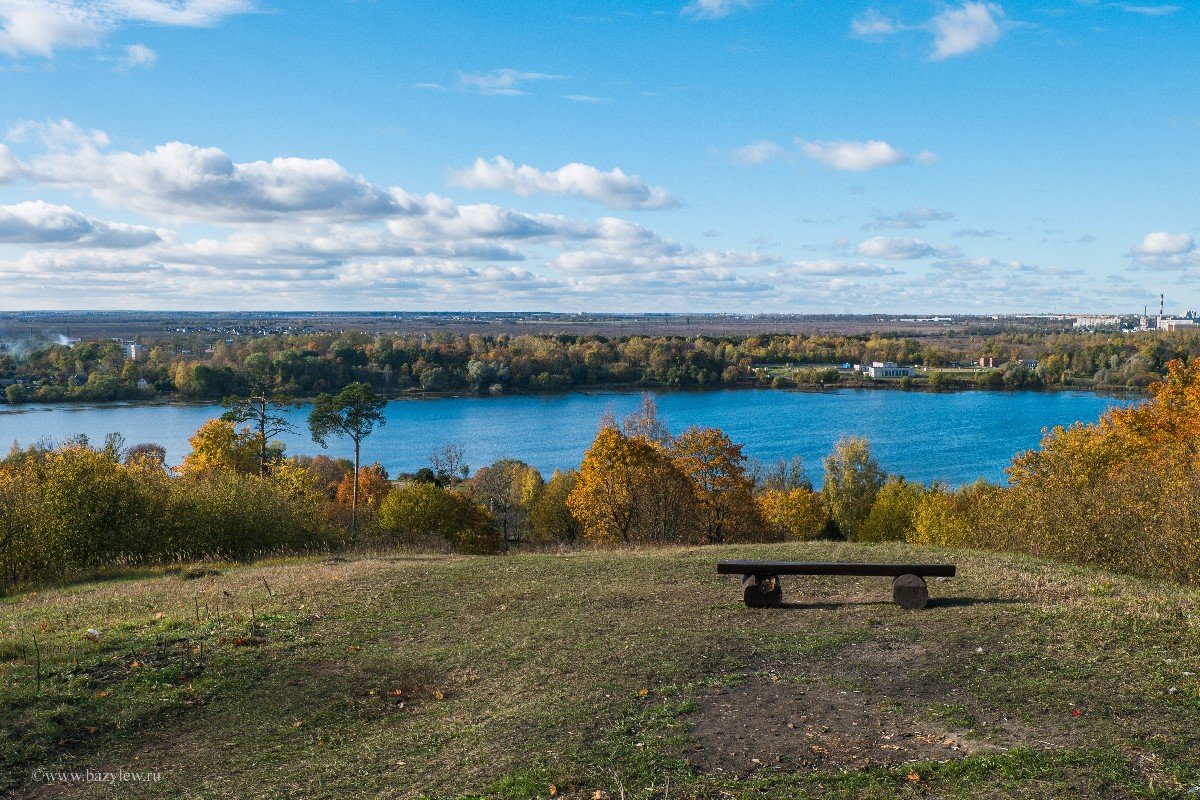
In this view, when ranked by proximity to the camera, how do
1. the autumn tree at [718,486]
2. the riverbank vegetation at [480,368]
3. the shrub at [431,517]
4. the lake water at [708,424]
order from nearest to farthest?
the autumn tree at [718,486], the shrub at [431,517], the lake water at [708,424], the riverbank vegetation at [480,368]

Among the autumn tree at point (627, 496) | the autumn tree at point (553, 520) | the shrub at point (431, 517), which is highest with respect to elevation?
the autumn tree at point (627, 496)

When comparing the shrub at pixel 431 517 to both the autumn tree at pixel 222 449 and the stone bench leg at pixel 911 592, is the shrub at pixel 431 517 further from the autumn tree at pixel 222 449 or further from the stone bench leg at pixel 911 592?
the stone bench leg at pixel 911 592

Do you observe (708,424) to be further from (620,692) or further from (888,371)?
(620,692)

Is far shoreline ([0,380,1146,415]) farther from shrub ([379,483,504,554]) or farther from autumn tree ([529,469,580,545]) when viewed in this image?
shrub ([379,483,504,554])

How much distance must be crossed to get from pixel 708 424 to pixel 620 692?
83.9 meters

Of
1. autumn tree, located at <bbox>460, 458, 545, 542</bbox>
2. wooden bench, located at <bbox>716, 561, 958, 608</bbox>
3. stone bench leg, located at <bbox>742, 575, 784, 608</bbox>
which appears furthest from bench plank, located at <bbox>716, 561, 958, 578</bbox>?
autumn tree, located at <bbox>460, 458, 545, 542</bbox>

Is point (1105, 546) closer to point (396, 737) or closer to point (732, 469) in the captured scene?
point (396, 737)

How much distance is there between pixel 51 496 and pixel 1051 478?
2437cm

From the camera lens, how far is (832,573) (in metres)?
10.7

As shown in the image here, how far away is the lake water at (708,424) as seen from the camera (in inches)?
2985

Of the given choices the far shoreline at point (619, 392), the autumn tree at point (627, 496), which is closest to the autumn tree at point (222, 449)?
the autumn tree at point (627, 496)

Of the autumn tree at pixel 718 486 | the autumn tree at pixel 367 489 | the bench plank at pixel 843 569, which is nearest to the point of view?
the bench plank at pixel 843 569

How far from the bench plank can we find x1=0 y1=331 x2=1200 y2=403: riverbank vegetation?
314 feet

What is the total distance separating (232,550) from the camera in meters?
23.4
